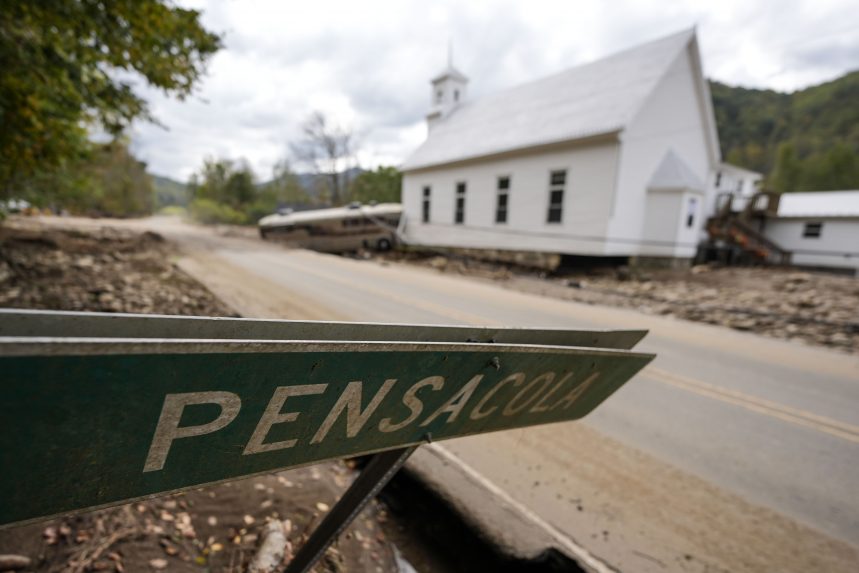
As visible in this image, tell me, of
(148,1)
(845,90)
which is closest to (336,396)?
(148,1)

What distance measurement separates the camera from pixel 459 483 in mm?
2730

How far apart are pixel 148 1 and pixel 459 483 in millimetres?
6165

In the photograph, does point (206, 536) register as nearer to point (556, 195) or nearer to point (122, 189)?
point (556, 195)

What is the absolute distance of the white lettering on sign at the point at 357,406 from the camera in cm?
83

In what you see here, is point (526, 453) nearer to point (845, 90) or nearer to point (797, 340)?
point (797, 340)

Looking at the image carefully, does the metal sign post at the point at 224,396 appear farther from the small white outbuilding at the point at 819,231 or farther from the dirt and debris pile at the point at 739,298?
the small white outbuilding at the point at 819,231

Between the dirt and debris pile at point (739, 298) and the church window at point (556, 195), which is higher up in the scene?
the church window at point (556, 195)

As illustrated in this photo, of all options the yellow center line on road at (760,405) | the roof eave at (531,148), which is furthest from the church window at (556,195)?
the yellow center line on road at (760,405)

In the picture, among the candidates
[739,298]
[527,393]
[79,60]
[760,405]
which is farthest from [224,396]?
[739,298]

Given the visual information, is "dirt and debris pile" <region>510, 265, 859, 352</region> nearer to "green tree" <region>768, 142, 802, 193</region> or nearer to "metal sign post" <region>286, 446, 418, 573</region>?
"metal sign post" <region>286, 446, 418, 573</region>

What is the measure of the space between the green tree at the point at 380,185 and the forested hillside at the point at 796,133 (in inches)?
2044

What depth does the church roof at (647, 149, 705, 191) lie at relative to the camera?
15.7 meters

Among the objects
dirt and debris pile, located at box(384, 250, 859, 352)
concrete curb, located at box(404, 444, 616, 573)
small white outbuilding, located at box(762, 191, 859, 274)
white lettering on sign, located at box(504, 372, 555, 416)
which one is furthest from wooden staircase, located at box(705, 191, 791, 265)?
white lettering on sign, located at box(504, 372, 555, 416)

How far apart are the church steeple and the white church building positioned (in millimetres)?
7442
